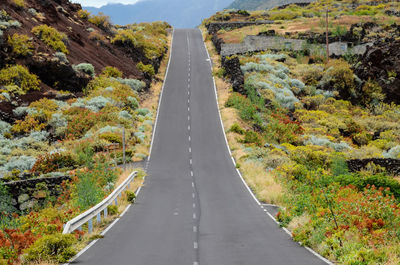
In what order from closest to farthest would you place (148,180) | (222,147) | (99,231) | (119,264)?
(119,264), (99,231), (148,180), (222,147)

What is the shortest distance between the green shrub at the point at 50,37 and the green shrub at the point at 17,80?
6582 millimetres

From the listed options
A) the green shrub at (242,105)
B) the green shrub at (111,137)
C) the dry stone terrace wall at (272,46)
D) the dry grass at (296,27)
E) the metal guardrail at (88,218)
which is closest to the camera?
the metal guardrail at (88,218)

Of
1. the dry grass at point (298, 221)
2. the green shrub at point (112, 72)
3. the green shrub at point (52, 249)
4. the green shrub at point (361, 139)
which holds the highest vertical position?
the green shrub at point (112, 72)

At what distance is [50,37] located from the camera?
1722 inches

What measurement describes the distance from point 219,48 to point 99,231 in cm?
5821

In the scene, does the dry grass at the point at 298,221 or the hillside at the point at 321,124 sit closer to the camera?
the hillside at the point at 321,124

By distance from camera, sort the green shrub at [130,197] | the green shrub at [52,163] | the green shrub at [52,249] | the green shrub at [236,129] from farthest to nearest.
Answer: the green shrub at [236,129] → the green shrub at [52,163] → the green shrub at [130,197] → the green shrub at [52,249]

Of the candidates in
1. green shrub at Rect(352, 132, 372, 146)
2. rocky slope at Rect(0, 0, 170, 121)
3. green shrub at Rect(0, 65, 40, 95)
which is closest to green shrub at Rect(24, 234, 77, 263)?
rocky slope at Rect(0, 0, 170, 121)

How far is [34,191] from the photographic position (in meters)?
21.7

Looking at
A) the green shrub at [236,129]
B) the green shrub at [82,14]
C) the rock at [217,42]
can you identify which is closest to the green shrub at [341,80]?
the green shrub at [236,129]

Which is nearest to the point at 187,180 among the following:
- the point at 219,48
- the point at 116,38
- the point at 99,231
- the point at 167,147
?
the point at 167,147

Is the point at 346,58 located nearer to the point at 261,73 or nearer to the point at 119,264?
the point at 261,73

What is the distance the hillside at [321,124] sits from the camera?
12.7 m

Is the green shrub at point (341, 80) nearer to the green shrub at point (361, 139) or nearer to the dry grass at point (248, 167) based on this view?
the green shrub at point (361, 139)
